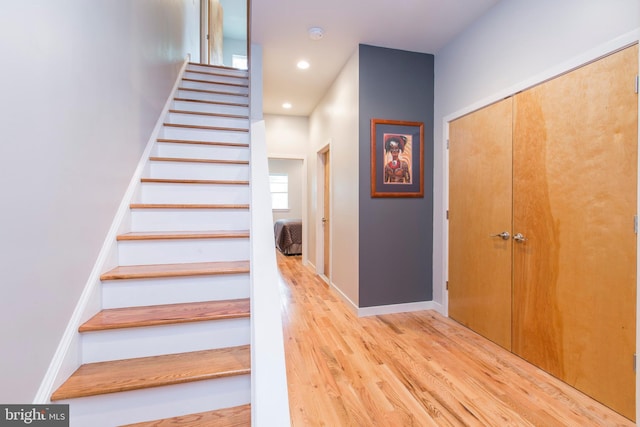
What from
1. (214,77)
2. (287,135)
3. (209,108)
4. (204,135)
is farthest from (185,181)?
(287,135)

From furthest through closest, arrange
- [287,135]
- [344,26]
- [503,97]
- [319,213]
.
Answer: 1. [287,135]
2. [319,213]
3. [344,26]
4. [503,97]

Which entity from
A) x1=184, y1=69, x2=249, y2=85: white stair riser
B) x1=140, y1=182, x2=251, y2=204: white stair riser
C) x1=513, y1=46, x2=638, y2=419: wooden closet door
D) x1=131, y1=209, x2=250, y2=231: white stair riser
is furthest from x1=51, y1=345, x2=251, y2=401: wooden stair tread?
x1=184, y1=69, x2=249, y2=85: white stair riser

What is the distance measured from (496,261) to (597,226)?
78 cm

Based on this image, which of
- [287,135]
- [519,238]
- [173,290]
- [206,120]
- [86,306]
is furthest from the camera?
[287,135]

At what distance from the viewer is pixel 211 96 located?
10.3 feet

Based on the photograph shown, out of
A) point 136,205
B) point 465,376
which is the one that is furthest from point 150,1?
point 465,376

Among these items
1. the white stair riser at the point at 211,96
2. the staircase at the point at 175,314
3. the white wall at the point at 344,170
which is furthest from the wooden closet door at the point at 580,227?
the white stair riser at the point at 211,96

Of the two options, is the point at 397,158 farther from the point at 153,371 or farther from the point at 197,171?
the point at 153,371

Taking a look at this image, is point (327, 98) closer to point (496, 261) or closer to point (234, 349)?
point (496, 261)

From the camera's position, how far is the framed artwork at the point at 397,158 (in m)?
2.99

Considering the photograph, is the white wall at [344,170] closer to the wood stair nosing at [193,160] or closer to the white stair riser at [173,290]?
the wood stair nosing at [193,160]

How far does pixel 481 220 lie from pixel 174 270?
2.39m

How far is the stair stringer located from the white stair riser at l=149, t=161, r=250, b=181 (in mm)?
142

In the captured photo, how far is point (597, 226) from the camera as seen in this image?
5.49 ft
